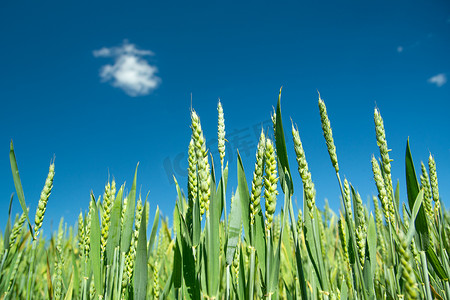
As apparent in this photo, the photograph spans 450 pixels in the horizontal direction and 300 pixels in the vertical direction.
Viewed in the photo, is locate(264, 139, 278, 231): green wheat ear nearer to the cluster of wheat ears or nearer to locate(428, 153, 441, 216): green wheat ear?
the cluster of wheat ears

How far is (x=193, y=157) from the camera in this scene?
1130 mm

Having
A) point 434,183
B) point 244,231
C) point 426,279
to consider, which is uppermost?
point 434,183

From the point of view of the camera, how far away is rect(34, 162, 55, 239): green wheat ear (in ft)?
4.50

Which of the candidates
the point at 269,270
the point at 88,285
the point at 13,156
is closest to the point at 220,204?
the point at 269,270

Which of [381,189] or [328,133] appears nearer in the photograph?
[328,133]

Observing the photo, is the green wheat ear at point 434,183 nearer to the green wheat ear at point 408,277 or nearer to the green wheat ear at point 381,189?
the green wheat ear at point 381,189

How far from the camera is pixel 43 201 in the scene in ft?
4.56

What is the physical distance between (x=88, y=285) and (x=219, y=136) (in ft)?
2.97

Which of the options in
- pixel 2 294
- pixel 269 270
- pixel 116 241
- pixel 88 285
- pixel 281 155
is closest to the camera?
pixel 269 270

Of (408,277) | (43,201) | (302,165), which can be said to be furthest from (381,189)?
(43,201)

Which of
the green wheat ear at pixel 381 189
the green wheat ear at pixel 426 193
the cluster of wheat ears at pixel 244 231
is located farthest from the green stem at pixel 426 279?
the green wheat ear at pixel 426 193

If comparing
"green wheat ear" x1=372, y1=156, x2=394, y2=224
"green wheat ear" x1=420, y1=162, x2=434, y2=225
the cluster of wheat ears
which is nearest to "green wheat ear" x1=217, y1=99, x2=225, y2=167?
the cluster of wheat ears

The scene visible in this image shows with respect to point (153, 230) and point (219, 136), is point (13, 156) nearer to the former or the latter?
point (153, 230)

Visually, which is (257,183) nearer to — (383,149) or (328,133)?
(328,133)
